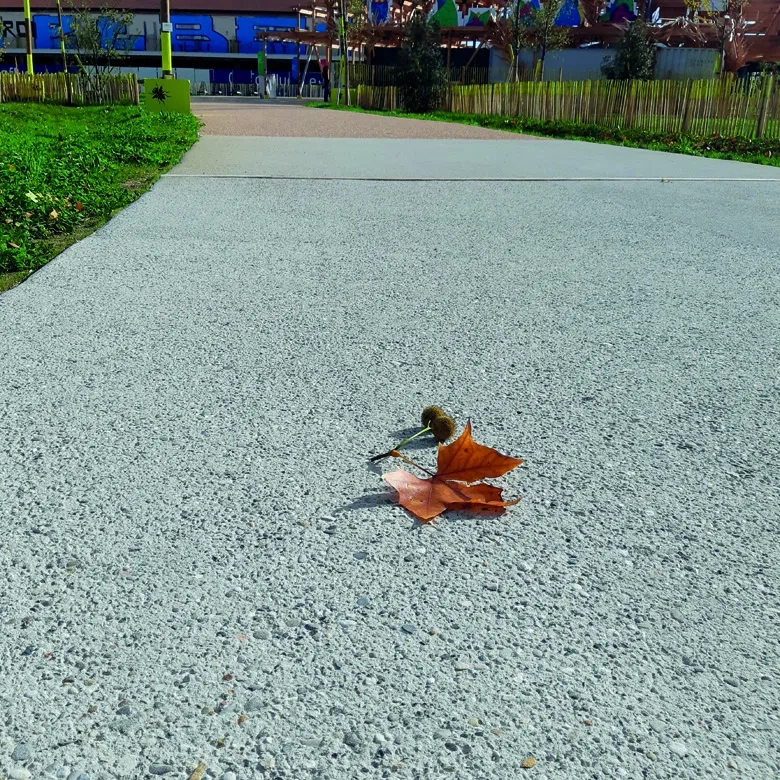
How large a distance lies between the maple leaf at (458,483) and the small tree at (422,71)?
3009cm

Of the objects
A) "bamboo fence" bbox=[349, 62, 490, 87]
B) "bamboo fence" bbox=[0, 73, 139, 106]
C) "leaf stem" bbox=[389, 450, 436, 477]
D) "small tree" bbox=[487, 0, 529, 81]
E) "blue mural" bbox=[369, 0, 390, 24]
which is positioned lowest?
"leaf stem" bbox=[389, 450, 436, 477]

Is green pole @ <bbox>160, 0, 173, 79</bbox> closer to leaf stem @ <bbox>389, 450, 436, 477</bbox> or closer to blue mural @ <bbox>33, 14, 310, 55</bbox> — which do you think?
leaf stem @ <bbox>389, 450, 436, 477</bbox>

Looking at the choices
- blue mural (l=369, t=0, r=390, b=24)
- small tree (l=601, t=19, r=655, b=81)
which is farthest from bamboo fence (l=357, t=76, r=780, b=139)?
blue mural (l=369, t=0, r=390, b=24)

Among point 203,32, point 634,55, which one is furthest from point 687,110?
point 203,32

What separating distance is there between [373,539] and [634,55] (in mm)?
31130

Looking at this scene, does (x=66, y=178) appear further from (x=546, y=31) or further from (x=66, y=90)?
(x=546, y=31)

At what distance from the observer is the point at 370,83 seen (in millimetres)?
37031

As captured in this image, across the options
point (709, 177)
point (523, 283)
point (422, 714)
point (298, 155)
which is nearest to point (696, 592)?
point (422, 714)

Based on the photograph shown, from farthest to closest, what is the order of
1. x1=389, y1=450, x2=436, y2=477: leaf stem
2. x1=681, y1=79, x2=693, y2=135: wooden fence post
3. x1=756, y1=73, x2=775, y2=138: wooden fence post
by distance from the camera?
x1=681, y1=79, x2=693, y2=135: wooden fence post
x1=756, y1=73, x2=775, y2=138: wooden fence post
x1=389, y1=450, x2=436, y2=477: leaf stem

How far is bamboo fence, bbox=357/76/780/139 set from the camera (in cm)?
1662

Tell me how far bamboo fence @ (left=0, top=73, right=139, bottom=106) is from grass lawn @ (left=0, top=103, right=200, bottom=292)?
9.06 metres

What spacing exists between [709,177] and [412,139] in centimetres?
676

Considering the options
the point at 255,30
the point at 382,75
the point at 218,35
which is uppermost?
the point at 255,30

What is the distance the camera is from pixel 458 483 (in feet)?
7.49
